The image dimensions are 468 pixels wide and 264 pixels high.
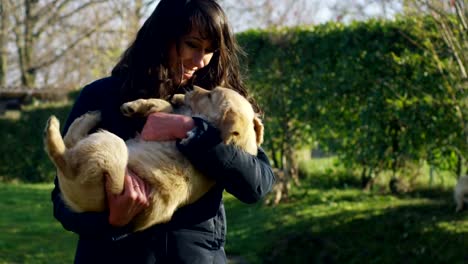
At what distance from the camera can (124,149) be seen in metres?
2.80

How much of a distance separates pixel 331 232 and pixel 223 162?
228 inches

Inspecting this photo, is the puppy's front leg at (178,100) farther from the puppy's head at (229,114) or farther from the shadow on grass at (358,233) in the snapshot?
the shadow on grass at (358,233)

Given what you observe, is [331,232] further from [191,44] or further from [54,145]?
[54,145]

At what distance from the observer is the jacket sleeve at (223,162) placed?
2.71 metres

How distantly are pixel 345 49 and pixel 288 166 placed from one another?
7.57 ft

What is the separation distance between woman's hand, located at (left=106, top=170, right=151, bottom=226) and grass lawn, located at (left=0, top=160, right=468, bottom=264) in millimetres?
4990

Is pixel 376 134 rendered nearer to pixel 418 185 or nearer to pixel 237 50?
pixel 418 185

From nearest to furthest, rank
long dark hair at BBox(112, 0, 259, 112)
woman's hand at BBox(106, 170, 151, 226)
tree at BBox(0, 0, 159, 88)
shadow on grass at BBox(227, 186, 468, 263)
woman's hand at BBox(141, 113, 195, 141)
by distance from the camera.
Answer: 1. woman's hand at BBox(106, 170, 151, 226)
2. woman's hand at BBox(141, 113, 195, 141)
3. long dark hair at BBox(112, 0, 259, 112)
4. shadow on grass at BBox(227, 186, 468, 263)
5. tree at BBox(0, 0, 159, 88)

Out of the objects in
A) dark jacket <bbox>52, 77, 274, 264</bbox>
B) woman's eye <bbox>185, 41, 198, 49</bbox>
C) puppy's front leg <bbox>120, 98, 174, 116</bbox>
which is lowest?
dark jacket <bbox>52, 77, 274, 264</bbox>

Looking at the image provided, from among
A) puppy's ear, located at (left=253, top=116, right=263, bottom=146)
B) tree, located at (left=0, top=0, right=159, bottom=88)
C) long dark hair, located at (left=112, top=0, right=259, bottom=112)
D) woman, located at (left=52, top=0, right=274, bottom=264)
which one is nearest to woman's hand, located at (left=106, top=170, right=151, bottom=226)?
woman, located at (left=52, top=0, right=274, bottom=264)

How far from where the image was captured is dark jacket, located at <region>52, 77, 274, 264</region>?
271 centimetres

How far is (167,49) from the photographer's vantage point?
126 inches

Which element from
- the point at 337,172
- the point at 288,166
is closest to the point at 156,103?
the point at 288,166

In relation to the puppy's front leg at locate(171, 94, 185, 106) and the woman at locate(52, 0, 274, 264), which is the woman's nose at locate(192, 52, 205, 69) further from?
the puppy's front leg at locate(171, 94, 185, 106)
